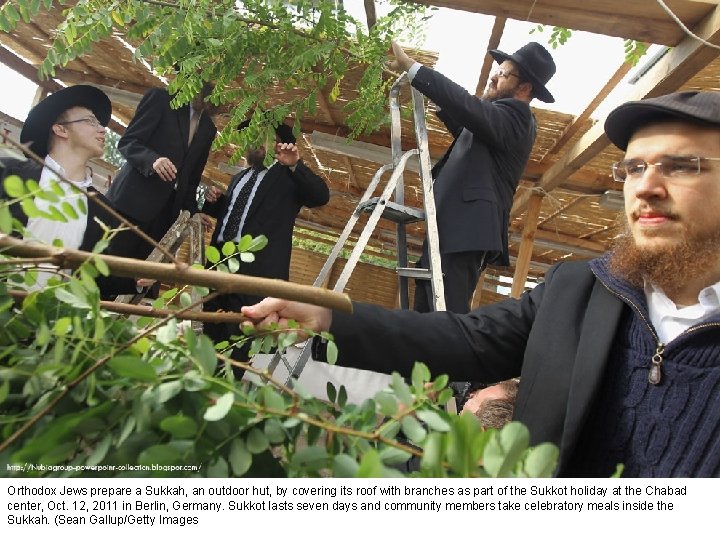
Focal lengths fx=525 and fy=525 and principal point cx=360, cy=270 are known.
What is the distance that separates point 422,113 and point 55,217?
2.74 m

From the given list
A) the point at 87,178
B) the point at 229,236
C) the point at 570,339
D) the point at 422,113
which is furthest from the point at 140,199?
the point at 570,339

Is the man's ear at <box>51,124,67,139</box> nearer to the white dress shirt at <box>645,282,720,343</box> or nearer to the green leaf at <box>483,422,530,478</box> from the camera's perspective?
the white dress shirt at <box>645,282,720,343</box>

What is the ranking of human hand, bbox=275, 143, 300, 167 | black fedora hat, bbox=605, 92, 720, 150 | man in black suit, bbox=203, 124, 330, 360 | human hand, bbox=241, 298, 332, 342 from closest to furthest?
human hand, bbox=241, 298, 332, 342 < black fedora hat, bbox=605, 92, 720, 150 < man in black suit, bbox=203, 124, 330, 360 < human hand, bbox=275, 143, 300, 167

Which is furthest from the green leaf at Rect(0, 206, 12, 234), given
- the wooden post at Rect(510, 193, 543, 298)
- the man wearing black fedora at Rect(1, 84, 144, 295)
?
the wooden post at Rect(510, 193, 543, 298)

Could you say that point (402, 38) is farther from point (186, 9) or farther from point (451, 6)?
point (186, 9)

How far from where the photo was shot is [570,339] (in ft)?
4.28

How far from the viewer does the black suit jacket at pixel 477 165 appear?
271 cm

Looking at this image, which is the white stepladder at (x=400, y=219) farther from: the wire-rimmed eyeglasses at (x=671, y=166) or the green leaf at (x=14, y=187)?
the green leaf at (x=14, y=187)

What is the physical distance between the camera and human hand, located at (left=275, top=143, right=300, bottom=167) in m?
3.57

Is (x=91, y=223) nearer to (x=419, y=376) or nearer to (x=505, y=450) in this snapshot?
(x=419, y=376)

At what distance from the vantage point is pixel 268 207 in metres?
3.57

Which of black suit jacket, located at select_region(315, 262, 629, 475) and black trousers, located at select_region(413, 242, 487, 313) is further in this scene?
black trousers, located at select_region(413, 242, 487, 313)

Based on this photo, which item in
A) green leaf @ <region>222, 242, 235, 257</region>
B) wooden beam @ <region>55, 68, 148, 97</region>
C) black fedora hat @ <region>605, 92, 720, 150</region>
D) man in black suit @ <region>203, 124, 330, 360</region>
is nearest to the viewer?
green leaf @ <region>222, 242, 235, 257</region>

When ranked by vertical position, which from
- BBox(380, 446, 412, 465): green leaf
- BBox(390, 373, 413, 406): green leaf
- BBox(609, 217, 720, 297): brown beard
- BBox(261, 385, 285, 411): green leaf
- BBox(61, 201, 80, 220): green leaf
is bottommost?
BBox(380, 446, 412, 465): green leaf
